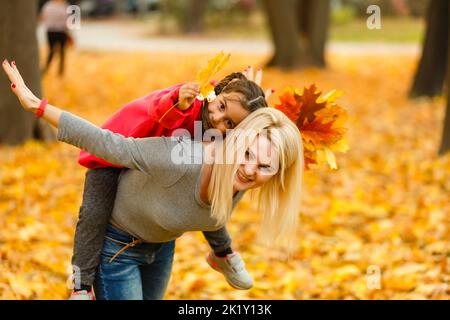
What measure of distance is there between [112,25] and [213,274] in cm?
2772

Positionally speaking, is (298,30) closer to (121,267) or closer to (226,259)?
(226,259)

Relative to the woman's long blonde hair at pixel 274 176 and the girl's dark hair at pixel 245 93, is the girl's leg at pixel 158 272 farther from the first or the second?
the girl's dark hair at pixel 245 93

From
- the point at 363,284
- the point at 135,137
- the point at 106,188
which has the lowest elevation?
the point at 363,284

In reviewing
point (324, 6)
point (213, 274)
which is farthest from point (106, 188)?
point (324, 6)

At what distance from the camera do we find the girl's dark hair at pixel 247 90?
259 cm

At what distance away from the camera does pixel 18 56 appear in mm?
7227

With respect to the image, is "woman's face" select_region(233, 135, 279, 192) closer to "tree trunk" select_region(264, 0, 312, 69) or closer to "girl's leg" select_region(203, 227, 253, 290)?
"girl's leg" select_region(203, 227, 253, 290)

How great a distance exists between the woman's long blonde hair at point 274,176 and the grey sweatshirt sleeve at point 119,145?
20 centimetres

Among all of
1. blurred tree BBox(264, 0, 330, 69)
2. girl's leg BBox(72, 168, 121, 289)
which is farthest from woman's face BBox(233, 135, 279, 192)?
blurred tree BBox(264, 0, 330, 69)

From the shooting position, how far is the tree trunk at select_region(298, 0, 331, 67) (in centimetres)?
1549

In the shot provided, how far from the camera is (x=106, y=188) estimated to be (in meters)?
2.79

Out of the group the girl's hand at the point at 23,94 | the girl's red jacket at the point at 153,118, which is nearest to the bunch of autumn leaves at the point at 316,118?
the girl's red jacket at the point at 153,118

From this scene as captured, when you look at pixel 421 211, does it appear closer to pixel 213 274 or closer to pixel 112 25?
pixel 213 274

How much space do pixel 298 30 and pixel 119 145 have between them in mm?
13821
